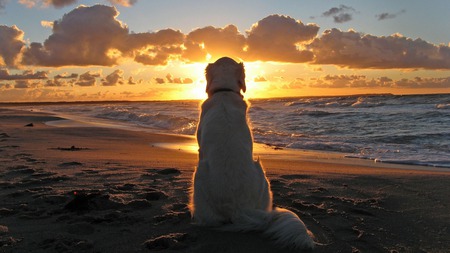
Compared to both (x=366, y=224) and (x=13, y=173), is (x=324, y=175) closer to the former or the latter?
(x=366, y=224)

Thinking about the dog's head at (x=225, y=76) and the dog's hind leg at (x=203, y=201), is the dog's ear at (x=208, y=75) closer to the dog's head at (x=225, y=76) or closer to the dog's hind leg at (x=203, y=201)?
the dog's head at (x=225, y=76)

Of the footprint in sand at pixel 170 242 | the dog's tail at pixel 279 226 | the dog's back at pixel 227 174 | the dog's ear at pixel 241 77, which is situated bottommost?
the footprint in sand at pixel 170 242

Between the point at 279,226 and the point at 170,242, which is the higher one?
the point at 279,226

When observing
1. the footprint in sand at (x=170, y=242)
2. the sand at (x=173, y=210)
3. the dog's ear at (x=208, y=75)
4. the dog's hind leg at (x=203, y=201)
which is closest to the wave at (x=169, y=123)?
the sand at (x=173, y=210)

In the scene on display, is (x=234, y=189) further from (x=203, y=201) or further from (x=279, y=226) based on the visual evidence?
(x=279, y=226)

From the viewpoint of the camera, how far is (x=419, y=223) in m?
4.29

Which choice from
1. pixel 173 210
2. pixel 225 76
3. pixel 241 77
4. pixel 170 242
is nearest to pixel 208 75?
pixel 225 76

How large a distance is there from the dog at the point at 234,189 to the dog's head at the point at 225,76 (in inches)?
23.2

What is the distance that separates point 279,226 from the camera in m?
3.45

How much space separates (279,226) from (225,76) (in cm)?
213

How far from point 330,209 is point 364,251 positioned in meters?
1.17

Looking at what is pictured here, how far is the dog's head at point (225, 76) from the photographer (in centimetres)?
478

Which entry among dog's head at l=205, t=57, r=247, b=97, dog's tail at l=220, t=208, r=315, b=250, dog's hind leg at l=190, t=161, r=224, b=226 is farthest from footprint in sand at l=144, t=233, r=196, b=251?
dog's head at l=205, t=57, r=247, b=97

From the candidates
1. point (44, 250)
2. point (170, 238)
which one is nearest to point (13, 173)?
point (44, 250)
